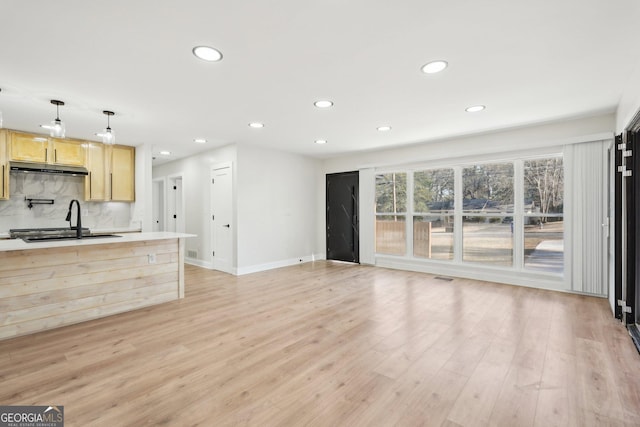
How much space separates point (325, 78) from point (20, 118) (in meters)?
4.31

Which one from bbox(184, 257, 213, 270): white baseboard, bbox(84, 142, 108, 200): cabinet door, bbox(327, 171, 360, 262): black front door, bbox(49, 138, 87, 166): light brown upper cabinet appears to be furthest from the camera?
bbox(327, 171, 360, 262): black front door

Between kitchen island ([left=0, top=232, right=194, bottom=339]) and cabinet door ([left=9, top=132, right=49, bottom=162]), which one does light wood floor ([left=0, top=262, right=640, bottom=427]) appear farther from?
cabinet door ([left=9, top=132, right=49, bottom=162])

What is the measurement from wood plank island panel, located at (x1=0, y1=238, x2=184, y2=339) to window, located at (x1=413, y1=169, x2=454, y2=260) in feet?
14.5

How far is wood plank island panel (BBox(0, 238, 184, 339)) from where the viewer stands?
283 centimetres

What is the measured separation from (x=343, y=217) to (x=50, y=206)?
570 cm

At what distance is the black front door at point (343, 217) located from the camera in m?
6.70

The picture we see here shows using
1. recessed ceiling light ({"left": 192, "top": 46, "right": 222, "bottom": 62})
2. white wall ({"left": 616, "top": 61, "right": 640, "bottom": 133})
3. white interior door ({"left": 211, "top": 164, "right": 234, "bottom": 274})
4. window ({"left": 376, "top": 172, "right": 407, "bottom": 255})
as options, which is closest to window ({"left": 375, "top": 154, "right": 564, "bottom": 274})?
window ({"left": 376, "top": 172, "right": 407, "bottom": 255})

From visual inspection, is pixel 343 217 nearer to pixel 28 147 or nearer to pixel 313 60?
pixel 313 60

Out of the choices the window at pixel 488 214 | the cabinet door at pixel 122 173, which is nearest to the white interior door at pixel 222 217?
the cabinet door at pixel 122 173

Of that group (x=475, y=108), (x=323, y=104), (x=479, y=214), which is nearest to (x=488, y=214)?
(x=479, y=214)

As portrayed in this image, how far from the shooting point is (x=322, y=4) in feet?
5.74

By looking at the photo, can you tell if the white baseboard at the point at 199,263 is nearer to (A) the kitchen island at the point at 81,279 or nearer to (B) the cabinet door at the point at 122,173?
(B) the cabinet door at the point at 122,173

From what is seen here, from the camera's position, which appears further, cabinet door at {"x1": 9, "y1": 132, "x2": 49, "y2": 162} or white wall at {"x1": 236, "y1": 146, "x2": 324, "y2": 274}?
white wall at {"x1": 236, "y1": 146, "x2": 324, "y2": 274}

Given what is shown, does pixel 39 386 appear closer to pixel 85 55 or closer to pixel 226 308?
pixel 226 308
